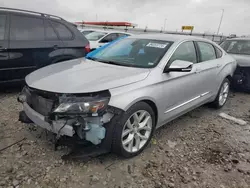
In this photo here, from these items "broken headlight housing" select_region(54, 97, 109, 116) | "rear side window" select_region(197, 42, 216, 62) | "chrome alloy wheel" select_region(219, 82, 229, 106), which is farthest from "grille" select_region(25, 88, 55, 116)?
"chrome alloy wheel" select_region(219, 82, 229, 106)

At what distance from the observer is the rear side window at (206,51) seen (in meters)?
3.54

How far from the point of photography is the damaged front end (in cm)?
201

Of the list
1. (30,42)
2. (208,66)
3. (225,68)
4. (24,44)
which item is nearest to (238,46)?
(225,68)

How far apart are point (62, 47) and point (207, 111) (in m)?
3.39

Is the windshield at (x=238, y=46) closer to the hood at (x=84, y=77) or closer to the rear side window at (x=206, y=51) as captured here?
the rear side window at (x=206, y=51)

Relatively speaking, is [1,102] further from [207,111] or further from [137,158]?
[207,111]

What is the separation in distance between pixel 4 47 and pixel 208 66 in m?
3.72

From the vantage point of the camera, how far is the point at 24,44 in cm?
396

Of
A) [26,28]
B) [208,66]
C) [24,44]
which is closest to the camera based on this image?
[208,66]

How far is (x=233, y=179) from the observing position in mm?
2285

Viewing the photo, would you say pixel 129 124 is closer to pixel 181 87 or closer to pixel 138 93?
pixel 138 93

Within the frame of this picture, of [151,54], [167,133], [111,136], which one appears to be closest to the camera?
[111,136]

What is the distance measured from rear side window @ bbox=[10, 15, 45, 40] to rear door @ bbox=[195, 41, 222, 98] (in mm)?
3161

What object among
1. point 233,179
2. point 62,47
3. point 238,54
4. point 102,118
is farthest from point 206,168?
point 238,54
